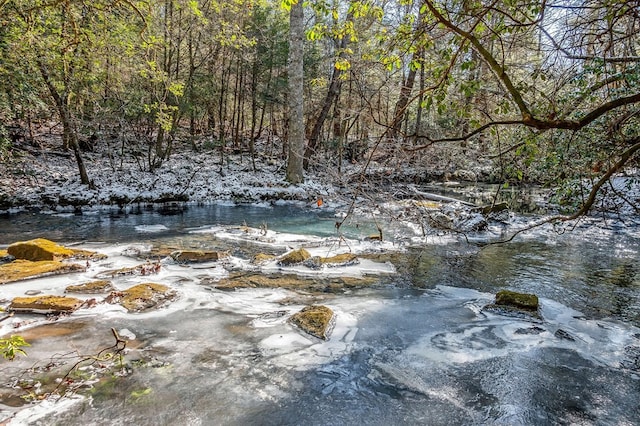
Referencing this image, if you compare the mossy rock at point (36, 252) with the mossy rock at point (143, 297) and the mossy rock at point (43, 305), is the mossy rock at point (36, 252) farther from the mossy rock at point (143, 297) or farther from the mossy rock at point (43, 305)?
the mossy rock at point (143, 297)

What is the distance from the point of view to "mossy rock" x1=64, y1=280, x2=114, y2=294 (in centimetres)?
547

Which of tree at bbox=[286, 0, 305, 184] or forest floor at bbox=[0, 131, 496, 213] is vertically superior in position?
tree at bbox=[286, 0, 305, 184]

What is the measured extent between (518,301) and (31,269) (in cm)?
727

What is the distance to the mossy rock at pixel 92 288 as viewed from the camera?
547 cm

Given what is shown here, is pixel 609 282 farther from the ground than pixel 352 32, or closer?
closer

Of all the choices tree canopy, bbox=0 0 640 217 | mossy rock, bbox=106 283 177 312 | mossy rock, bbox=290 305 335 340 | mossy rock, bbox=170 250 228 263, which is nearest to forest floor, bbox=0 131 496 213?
tree canopy, bbox=0 0 640 217

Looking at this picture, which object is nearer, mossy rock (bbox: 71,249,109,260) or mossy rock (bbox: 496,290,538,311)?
mossy rock (bbox: 496,290,538,311)

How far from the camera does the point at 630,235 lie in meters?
10.0

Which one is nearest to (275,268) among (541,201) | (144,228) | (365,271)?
(365,271)

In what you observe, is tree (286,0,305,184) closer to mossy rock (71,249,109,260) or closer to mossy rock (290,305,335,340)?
mossy rock (71,249,109,260)

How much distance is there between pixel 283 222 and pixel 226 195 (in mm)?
4107

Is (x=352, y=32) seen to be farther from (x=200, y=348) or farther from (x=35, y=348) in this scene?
(x=35, y=348)

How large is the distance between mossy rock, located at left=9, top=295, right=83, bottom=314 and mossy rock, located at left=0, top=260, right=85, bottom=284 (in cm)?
113

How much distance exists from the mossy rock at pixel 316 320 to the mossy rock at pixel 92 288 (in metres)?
2.79
